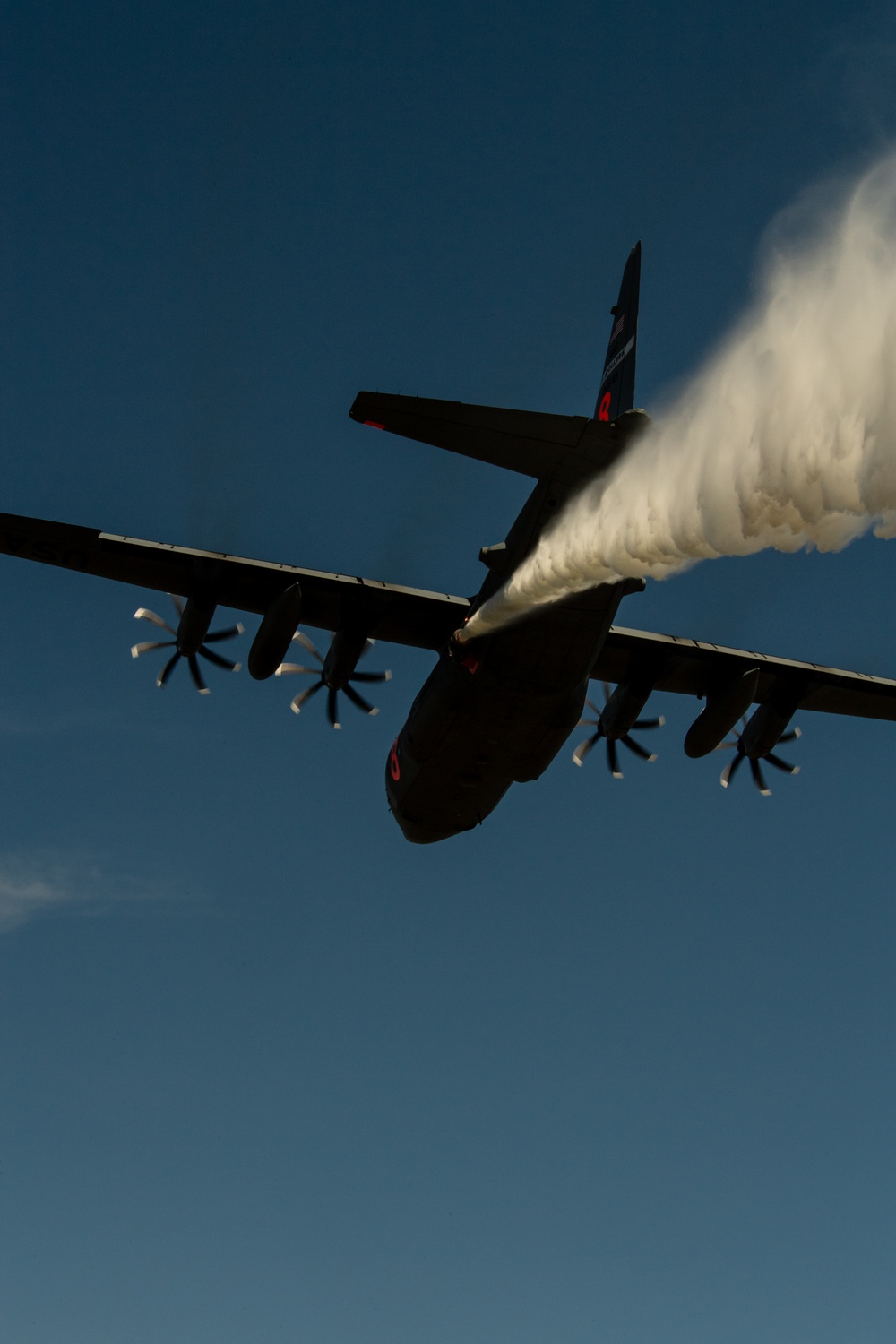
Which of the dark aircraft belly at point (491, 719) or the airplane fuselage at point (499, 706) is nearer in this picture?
the airplane fuselage at point (499, 706)

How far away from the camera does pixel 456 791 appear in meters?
20.5

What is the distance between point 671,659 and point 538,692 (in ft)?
15.5

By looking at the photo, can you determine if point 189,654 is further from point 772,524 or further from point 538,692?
point 772,524

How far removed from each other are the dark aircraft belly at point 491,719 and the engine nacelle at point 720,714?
3280mm

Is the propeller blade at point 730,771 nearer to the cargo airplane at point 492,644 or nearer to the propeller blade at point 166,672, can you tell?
the cargo airplane at point 492,644

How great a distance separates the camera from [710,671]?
22.5 m

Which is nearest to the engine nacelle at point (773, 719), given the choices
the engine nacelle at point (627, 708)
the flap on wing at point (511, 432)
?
the engine nacelle at point (627, 708)

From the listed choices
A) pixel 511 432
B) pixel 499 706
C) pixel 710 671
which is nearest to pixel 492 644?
pixel 499 706

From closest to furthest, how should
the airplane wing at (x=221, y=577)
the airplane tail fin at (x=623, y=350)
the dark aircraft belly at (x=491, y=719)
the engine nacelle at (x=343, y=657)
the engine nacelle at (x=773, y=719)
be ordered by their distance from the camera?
1. the dark aircraft belly at (x=491, y=719)
2. the airplane tail fin at (x=623, y=350)
3. the airplane wing at (x=221, y=577)
4. the engine nacelle at (x=343, y=657)
5. the engine nacelle at (x=773, y=719)

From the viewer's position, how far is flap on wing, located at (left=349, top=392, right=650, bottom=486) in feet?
49.9

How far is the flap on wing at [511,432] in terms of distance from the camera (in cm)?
1520

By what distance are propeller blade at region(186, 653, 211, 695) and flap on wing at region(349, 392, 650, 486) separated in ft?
21.7

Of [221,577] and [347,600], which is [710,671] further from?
[221,577]

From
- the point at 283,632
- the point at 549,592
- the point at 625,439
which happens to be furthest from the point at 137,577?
the point at 625,439
